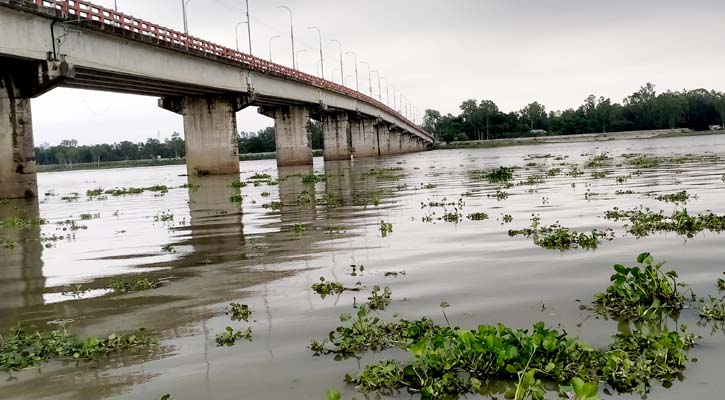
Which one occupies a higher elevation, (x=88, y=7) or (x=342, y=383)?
(x=88, y=7)

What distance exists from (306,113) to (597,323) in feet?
227

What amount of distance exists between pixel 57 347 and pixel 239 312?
5.64ft

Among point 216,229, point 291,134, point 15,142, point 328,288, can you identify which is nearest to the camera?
point 328,288

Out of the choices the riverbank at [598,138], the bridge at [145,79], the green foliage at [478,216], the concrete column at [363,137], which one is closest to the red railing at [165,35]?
the bridge at [145,79]

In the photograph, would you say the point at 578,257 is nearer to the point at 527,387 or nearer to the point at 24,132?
the point at 527,387

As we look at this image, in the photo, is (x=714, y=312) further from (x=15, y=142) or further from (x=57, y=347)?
(x=15, y=142)

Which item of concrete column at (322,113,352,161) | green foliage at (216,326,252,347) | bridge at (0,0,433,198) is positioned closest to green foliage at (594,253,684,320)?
green foliage at (216,326,252,347)

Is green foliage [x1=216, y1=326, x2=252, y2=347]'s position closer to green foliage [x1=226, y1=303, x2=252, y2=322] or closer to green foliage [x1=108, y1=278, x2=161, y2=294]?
green foliage [x1=226, y1=303, x2=252, y2=322]

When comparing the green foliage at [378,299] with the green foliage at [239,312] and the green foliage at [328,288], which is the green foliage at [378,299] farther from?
the green foliage at [239,312]

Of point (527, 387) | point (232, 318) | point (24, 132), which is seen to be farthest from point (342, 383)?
point (24, 132)

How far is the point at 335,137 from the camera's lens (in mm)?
90188

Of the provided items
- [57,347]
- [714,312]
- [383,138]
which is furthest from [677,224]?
[383,138]

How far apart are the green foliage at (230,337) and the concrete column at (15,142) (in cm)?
2949

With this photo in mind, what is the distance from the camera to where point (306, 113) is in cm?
7325
